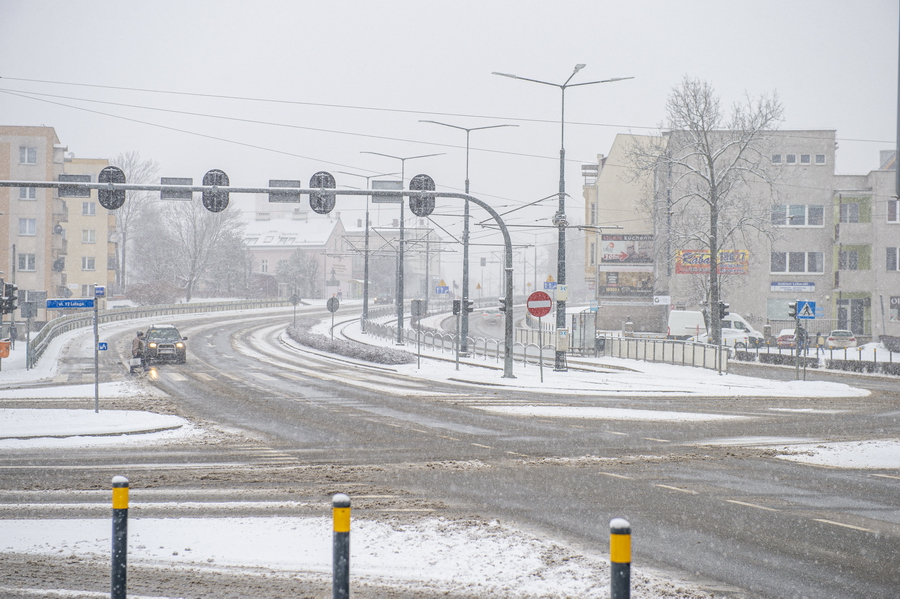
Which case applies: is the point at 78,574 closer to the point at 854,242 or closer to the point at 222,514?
the point at 222,514

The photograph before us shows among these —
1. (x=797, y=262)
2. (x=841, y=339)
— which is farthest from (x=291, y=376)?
(x=797, y=262)

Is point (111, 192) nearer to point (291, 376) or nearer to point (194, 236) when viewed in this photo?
point (291, 376)

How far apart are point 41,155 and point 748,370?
52074 mm

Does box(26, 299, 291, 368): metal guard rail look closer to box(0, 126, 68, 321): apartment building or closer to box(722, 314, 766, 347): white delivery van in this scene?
box(0, 126, 68, 321): apartment building

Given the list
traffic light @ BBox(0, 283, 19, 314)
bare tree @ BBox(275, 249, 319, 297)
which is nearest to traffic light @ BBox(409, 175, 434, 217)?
traffic light @ BBox(0, 283, 19, 314)

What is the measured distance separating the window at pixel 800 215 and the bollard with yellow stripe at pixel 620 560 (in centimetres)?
5353

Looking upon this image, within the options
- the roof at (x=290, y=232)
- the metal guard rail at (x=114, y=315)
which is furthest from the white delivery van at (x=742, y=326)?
the roof at (x=290, y=232)

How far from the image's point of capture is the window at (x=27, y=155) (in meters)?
60.2

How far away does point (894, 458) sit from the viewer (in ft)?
40.7

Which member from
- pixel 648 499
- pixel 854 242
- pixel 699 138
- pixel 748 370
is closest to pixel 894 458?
pixel 648 499

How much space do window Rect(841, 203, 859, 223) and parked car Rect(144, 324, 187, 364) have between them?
4232cm

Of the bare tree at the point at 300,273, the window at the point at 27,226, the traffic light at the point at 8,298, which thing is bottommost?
the traffic light at the point at 8,298

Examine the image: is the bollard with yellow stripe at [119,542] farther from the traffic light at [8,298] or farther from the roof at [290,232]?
the roof at [290,232]

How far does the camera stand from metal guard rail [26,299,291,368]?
33.8m
